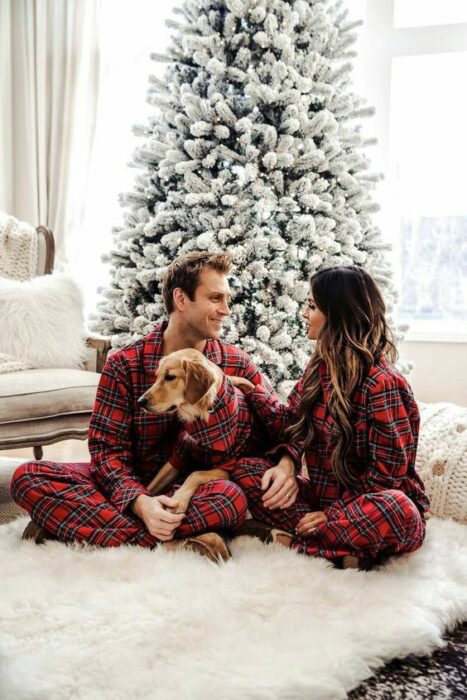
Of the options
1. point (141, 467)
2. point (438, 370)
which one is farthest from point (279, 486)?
point (438, 370)

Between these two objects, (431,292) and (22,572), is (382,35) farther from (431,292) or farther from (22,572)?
(22,572)

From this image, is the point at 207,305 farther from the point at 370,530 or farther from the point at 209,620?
the point at 209,620

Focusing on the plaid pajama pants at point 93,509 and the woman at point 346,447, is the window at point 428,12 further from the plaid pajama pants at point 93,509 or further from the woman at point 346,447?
the plaid pajama pants at point 93,509

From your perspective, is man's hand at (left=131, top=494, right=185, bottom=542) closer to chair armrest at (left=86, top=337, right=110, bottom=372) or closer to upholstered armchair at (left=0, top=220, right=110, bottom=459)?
upholstered armchair at (left=0, top=220, right=110, bottom=459)

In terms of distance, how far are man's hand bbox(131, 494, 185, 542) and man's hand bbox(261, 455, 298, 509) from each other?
0.89ft

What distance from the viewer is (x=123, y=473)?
2.17 m

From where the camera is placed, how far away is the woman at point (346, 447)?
1982 mm

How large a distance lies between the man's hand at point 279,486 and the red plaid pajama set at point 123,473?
0.26 ft

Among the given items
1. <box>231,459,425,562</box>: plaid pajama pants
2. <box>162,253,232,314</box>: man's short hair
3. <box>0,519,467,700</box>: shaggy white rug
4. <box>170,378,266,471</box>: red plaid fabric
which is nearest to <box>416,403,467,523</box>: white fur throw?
<box>0,519,467,700</box>: shaggy white rug

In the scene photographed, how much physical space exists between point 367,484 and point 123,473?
2.36ft

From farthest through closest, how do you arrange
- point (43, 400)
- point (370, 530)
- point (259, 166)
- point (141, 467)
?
point (259, 166)
point (43, 400)
point (141, 467)
point (370, 530)

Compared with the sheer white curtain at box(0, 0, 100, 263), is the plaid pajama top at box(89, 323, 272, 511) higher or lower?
lower

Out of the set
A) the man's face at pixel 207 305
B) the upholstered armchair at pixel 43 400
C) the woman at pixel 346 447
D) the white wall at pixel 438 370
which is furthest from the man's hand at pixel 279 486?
the white wall at pixel 438 370

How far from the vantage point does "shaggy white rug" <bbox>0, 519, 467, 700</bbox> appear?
1.38 metres
